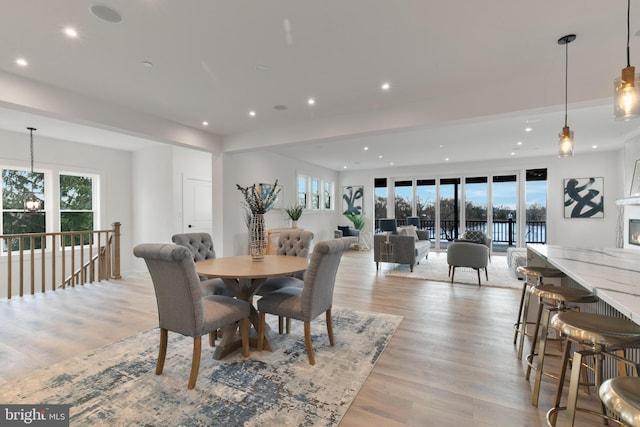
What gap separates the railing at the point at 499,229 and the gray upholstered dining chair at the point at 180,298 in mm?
8345

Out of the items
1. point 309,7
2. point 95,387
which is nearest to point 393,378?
point 95,387

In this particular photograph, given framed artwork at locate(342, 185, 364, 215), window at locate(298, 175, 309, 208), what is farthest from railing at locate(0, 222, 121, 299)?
framed artwork at locate(342, 185, 364, 215)

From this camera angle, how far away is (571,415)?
4.51 ft

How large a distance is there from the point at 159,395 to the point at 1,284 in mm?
5648

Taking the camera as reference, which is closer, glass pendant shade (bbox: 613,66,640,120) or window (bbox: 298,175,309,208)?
glass pendant shade (bbox: 613,66,640,120)

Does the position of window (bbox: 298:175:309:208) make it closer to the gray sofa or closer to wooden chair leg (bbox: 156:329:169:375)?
the gray sofa

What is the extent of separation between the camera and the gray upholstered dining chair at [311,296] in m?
2.37

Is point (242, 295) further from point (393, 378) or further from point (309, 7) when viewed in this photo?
point (309, 7)

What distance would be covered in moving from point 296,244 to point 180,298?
1.73 m

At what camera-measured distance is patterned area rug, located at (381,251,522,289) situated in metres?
5.19

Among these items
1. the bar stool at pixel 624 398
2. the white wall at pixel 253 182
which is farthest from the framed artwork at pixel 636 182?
the white wall at pixel 253 182

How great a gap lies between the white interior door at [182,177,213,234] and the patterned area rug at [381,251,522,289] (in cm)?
416

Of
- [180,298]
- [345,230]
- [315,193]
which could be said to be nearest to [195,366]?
[180,298]

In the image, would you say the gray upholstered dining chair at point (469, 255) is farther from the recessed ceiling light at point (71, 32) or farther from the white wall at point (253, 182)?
the recessed ceiling light at point (71, 32)
